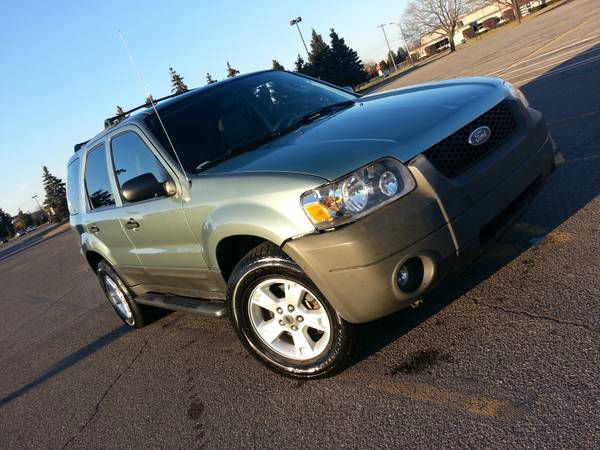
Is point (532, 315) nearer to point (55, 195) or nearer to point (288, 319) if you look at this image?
point (288, 319)

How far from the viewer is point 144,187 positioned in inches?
134

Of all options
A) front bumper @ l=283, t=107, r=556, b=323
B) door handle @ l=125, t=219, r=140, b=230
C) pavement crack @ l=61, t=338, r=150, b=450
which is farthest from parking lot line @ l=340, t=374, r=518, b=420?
door handle @ l=125, t=219, r=140, b=230

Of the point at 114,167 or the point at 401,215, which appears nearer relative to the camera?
the point at 401,215

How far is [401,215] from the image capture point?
8.53 feet

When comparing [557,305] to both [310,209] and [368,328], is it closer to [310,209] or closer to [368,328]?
[368,328]

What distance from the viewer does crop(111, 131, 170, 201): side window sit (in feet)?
12.1

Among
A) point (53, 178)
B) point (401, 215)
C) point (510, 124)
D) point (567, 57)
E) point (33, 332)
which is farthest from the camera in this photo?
point (53, 178)

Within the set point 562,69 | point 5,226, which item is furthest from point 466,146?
point 5,226

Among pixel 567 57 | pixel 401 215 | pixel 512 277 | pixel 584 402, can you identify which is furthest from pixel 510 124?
pixel 567 57

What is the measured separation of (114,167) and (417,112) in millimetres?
2655

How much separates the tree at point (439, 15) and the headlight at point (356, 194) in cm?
8109

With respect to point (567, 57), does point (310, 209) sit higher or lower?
higher

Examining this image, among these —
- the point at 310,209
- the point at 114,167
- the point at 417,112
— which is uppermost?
the point at 114,167

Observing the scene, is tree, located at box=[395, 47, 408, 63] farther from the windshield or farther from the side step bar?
the side step bar
